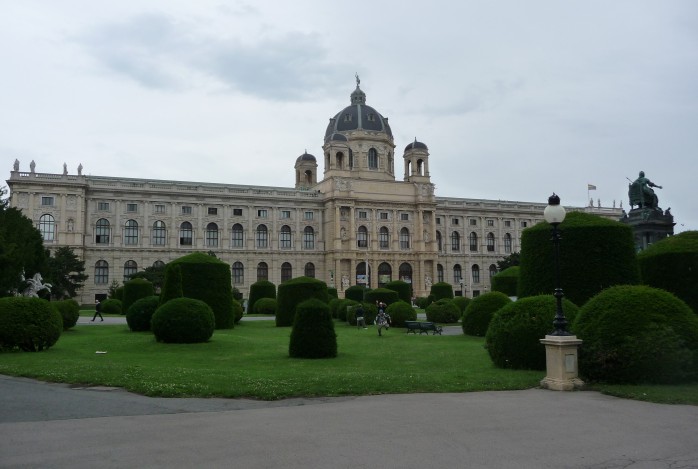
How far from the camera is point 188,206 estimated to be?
7231cm

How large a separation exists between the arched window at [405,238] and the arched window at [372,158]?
9.92m

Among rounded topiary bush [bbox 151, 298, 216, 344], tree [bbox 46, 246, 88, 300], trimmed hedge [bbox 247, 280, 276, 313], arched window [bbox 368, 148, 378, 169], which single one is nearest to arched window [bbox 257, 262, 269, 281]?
arched window [bbox 368, 148, 378, 169]

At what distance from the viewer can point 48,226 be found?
64688mm

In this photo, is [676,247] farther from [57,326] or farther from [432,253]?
[432,253]

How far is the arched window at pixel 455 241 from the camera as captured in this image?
8550 centimetres

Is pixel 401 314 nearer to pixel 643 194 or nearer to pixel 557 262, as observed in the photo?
pixel 643 194

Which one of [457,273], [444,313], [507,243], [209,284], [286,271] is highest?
[507,243]

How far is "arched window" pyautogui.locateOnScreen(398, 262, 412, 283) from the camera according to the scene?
80000mm

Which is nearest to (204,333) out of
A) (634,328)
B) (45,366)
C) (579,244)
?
(45,366)

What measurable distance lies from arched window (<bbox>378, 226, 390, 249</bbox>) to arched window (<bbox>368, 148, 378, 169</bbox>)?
30.9 feet

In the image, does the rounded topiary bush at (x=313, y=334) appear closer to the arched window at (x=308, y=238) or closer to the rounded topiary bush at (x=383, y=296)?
the rounded topiary bush at (x=383, y=296)

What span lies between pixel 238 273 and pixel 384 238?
769 inches

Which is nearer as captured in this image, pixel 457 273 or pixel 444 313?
pixel 444 313

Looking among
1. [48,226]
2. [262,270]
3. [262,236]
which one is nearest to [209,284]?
[48,226]
